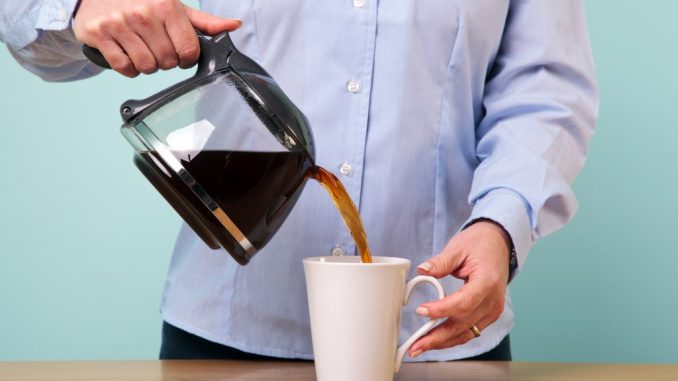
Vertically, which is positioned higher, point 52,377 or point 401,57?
point 401,57

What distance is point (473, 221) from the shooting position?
0.91m

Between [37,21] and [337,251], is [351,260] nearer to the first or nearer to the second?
[337,251]

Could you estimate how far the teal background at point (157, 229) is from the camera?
1.72m

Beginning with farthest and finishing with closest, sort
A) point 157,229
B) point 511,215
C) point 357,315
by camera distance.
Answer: point 157,229 < point 511,215 < point 357,315

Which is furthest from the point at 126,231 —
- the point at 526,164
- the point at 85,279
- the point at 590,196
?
the point at 526,164

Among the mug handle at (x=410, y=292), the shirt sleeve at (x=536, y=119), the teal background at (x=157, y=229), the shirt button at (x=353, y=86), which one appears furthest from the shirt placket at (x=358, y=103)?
the teal background at (x=157, y=229)

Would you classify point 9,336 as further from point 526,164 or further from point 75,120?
point 526,164

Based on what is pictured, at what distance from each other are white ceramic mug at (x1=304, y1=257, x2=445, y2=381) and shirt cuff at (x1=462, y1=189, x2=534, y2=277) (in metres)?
0.13

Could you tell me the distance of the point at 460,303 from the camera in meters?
0.80

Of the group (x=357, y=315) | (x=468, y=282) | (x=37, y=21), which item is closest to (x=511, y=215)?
(x=468, y=282)

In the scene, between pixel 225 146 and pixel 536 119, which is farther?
pixel 536 119

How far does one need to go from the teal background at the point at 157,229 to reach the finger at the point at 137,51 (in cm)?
110

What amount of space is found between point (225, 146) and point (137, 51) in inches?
4.8

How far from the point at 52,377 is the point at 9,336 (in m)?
1.07
